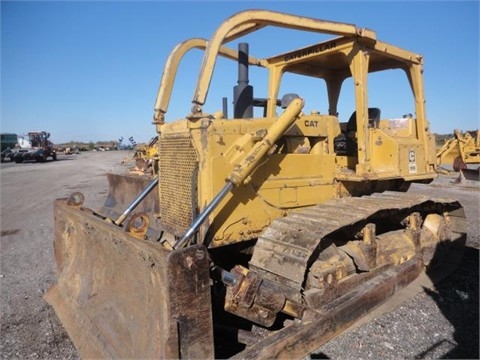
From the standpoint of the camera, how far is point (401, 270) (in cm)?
405

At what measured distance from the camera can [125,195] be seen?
17.6 ft

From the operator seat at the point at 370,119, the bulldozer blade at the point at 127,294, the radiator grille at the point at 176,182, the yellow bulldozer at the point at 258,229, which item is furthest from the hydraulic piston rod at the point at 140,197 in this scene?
the operator seat at the point at 370,119

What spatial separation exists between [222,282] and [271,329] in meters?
0.96

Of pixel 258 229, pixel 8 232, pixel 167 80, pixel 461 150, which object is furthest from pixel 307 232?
pixel 461 150

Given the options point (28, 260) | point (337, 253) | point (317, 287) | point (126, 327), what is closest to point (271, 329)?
point (317, 287)

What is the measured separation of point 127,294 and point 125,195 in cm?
264

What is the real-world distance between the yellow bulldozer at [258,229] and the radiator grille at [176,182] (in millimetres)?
20

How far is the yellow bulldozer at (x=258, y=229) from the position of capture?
2701mm

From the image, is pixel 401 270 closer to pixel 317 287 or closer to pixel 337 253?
pixel 337 253

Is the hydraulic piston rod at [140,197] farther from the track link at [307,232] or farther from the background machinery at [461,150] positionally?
the background machinery at [461,150]

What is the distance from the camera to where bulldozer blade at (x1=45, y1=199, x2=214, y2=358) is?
93.4 inches

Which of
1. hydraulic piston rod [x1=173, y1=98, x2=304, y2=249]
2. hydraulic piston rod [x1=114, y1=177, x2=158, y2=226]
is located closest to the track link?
hydraulic piston rod [x1=173, y1=98, x2=304, y2=249]

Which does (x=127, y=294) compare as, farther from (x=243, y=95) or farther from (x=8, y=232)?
(x=8, y=232)

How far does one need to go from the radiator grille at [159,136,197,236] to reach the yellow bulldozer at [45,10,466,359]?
0.06 feet
